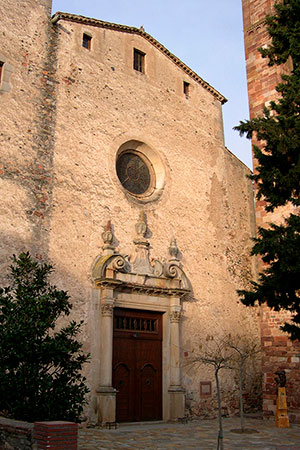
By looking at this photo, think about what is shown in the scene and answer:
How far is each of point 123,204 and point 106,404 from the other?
465 centimetres

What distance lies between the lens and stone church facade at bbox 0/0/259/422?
34.4ft

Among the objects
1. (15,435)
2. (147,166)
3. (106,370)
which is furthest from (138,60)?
(15,435)

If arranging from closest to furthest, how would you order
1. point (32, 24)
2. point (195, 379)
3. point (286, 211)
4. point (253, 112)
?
point (32, 24)
point (195, 379)
point (286, 211)
point (253, 112)

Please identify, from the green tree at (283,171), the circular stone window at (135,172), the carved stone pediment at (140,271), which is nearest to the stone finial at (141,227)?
the carved stone pediment at (140,271)

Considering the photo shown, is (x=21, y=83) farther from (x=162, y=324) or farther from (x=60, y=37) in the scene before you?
(x=162, y=324)

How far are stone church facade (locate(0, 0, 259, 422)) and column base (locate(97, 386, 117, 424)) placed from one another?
3 centimetres

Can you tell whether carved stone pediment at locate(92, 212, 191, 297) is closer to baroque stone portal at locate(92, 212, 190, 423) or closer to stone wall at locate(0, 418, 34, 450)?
baroque stone portal at locate(92, 212, 190, 423)

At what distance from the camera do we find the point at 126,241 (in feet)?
38.5

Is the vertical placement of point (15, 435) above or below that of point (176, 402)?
below

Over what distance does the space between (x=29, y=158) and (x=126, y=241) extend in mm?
3015

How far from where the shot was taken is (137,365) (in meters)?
11.4

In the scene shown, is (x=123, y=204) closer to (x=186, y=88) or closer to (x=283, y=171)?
(x=186, y=88)

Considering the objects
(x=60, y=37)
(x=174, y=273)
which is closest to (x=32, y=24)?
(x=60, y=37)

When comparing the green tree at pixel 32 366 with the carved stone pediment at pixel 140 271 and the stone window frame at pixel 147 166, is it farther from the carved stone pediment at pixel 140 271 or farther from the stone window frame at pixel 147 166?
the stone window frame at pixel 147 166
